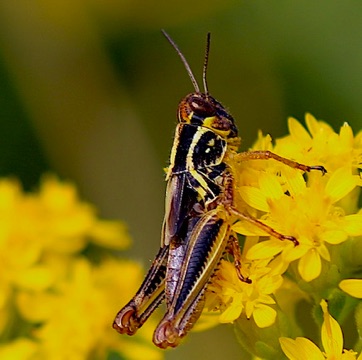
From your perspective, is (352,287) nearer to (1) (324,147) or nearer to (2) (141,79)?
(1) (324,147)

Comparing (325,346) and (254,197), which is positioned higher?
(254,197)

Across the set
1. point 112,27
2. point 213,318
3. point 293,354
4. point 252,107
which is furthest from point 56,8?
point 293,354

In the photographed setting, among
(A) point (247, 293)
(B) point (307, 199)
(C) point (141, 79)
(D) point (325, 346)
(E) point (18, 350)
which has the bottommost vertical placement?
(C) point (141, 79)

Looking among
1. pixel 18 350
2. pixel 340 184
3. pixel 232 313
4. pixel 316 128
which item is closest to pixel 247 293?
pixel 232 313

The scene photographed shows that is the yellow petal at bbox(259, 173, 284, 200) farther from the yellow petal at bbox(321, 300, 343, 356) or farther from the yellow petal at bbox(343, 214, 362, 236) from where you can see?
the yellow petal at bbox(321, 300, 343, 356)

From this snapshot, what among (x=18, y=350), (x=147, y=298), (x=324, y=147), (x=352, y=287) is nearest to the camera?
(x=352, y=287)

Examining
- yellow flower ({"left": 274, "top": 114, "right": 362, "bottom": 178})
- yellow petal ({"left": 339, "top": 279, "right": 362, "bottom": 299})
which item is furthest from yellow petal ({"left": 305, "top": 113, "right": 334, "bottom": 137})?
yellow petal ({"left": 339, "top": 279, "right": 362, "bottom": 299})
